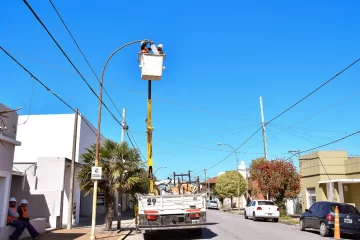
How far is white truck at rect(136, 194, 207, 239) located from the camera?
43.4ft

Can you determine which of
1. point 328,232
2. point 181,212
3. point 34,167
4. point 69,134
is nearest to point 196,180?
point 181,212

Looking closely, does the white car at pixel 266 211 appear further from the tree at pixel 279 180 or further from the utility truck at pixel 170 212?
the utility truck at pixel 170 212

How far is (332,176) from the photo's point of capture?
27.5m

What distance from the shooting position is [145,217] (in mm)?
13242

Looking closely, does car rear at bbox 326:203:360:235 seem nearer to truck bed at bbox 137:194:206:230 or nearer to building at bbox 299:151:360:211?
truck bed at bbox 137:194:206:230

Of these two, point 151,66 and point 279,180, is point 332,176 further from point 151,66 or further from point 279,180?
point 151,66

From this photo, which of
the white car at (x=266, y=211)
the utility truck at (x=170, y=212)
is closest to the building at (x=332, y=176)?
the white car at (x=266, y=211)

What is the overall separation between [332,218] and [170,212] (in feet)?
22.9

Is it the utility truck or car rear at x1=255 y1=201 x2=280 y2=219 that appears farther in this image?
car rear at x1=255 y1=201 x2=280 y2=219

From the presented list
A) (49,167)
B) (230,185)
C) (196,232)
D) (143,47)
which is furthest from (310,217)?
(230,185)

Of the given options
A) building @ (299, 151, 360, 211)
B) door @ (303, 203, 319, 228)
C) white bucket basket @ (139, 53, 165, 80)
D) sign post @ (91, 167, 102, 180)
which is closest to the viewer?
sign post @ (91, 167, 102, 180)

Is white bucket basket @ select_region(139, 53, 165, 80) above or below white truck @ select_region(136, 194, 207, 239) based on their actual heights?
above

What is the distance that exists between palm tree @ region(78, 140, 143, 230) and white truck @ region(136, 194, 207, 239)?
10.9 ft

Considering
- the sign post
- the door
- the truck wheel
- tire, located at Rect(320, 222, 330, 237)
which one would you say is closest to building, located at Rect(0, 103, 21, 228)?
the sign post
